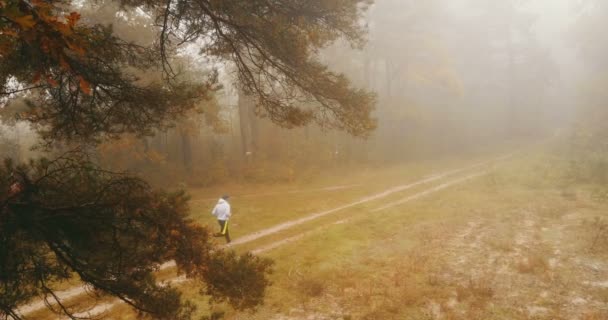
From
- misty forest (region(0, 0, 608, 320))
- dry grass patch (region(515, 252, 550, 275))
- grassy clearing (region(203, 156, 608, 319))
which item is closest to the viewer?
misty forest (region(0, 0, 608, 320))

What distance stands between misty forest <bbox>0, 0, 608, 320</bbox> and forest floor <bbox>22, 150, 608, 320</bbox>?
2.9 inches

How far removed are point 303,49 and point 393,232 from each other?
9.02 m

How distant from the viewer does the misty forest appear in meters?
4.37

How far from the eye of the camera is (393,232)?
1416 cm

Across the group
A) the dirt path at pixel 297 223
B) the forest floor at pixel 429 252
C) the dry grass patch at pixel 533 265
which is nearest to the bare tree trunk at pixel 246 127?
the forest floor at pixel 429 252

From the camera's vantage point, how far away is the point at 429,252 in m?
11.9

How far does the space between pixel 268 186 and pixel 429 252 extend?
13271 millimetres

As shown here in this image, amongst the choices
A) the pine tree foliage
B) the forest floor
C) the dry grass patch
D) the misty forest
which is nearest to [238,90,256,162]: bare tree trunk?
the misty forest

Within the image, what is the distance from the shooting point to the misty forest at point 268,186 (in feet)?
14.3

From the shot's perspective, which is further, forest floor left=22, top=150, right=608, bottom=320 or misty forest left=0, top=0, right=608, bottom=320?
forest floor left=22, top=150, right=608, bottom=320

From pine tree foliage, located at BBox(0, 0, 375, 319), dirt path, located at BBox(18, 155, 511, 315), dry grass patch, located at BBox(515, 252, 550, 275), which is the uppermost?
pine tree foliage, located at BBox(0, 0, 375, 319)

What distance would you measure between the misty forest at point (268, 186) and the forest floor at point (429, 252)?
0.07 metres

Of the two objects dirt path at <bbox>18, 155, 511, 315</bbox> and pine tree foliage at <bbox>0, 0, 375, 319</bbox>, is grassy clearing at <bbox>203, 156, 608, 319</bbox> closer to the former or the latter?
dirt path at <bbox>18, 155, 511, 315</bbox>

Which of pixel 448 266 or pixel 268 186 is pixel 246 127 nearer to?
pixel 268 186
